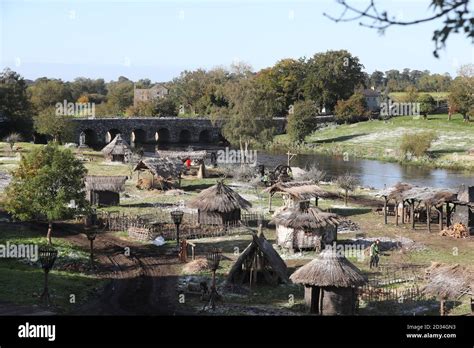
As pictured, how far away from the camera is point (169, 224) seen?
36.0 m

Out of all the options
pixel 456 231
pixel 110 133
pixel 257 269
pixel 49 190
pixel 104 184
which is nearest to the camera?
pixel 257 269

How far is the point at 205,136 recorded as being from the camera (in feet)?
327

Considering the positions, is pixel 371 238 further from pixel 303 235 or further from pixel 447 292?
pixel 447 292

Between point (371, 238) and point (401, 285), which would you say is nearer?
point (401, 285)

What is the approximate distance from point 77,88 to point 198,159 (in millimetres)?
83425

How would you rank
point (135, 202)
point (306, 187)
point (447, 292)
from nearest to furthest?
point (447, 292) < point (306, 187) < point (135, 202)

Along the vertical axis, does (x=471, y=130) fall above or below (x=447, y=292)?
above

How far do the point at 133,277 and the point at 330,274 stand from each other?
8456 millimetres

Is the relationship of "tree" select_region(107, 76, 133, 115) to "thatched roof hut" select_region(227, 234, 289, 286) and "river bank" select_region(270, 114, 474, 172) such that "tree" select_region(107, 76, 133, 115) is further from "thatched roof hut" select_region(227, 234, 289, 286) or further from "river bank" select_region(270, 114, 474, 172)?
"thatched roof hut" select_region(227, 234, 289, 286)

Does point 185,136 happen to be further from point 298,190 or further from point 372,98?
point 298,190

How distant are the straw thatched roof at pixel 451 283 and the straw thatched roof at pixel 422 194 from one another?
1310 centimetres

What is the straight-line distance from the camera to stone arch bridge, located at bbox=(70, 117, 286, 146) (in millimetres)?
89062

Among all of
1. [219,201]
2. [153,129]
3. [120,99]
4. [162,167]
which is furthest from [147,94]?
[219,201]
